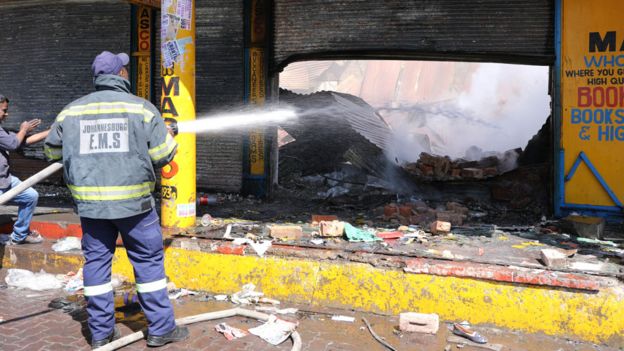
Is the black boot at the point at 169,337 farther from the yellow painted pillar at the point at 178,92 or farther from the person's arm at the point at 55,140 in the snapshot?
the yellow painted pillar at the point at 178,92

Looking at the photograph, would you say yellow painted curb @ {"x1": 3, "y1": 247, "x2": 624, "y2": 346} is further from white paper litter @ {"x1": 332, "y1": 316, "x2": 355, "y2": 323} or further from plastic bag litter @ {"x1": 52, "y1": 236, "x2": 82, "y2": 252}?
plastic bag litter @ {"x1": 52, "y1": 236, "x2": 82, "y2": 252}

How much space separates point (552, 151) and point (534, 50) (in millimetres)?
1574

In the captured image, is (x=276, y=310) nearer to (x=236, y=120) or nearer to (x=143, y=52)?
(x=236, y=120)

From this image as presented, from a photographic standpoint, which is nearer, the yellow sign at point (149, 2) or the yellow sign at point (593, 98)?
the yellow sign at point (593, 98)

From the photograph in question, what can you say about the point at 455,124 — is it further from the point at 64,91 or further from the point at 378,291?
the point at 378,291

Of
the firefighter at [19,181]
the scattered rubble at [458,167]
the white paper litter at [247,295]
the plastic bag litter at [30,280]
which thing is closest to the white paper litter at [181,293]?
the white paper litter at [247,295]

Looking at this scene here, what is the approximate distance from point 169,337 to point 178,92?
3004 mm

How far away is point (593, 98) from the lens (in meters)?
7.36

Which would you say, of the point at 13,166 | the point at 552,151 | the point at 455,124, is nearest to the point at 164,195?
the point at 552,151

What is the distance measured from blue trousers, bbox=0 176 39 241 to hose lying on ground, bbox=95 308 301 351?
9.55 ft

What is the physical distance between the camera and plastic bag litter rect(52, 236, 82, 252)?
6238 mm

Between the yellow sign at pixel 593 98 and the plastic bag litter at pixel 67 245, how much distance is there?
22.5 ft

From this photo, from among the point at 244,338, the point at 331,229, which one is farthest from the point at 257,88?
the point at 244,338

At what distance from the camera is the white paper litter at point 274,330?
166 inches
